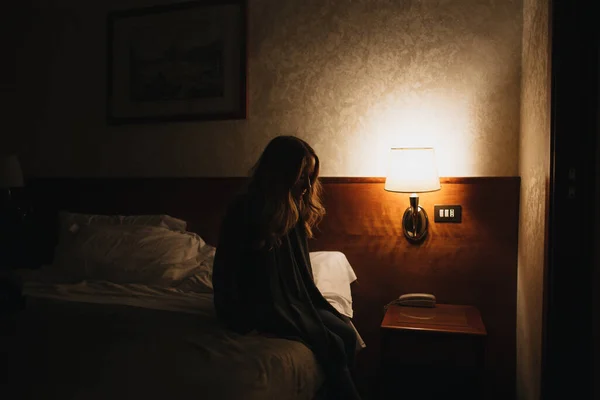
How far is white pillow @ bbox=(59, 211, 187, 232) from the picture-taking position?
2963 millimetres

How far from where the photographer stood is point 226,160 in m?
3.06

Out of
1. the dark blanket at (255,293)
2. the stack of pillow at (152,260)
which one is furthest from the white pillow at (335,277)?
the dark blanket at (255,293)

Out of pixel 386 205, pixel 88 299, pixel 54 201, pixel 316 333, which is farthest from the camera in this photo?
pixel 54 201

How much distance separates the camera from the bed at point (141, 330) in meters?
1.33

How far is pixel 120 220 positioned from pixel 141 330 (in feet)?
4.72

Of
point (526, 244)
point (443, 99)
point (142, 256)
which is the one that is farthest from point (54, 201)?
point (526, 244)

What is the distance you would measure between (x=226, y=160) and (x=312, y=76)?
67cm

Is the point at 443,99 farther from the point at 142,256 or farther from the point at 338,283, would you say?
the point at 142,256

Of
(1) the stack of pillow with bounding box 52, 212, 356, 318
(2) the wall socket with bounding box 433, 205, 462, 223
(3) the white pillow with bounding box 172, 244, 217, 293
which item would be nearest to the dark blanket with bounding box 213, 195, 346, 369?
(1) the stack of pillow with bounding box 52, 212, 356, 318

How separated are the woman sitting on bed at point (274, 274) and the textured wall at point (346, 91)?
0.82m

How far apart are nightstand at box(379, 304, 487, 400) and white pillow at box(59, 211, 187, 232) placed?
127cm

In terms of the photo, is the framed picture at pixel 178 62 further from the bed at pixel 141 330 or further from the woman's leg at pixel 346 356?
the woman's leg at pixel 346 356

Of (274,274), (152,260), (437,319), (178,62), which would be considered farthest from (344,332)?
(178,62)

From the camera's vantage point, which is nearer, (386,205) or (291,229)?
(291,229)
